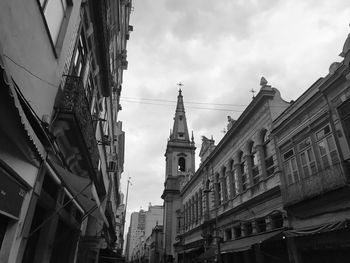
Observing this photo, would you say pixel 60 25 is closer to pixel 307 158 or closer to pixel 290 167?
pixel 307 158

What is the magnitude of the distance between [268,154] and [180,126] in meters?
37.0

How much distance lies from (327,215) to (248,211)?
6.86 meters

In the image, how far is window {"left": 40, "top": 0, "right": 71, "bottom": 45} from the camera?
5.49 meters

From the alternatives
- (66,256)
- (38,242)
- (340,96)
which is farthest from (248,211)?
(38,242)

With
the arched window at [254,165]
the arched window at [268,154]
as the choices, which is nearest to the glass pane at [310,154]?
the arched window at [268,154]

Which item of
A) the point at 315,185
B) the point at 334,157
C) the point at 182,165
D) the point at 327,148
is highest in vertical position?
the point at 182,165

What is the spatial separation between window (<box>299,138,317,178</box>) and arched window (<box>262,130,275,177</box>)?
2.60 meters

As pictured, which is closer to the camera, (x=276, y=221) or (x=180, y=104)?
(x=276, y=221)

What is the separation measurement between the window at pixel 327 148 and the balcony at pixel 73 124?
910cm

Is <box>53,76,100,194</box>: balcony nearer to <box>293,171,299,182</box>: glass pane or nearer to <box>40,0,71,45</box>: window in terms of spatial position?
<box>40,0,71,45</box>: window

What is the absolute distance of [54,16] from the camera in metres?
5.99

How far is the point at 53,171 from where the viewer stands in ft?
19.6

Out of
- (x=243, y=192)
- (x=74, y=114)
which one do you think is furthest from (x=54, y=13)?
(x=243, y=192)

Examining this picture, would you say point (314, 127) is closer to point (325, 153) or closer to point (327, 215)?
point (325, 153)
